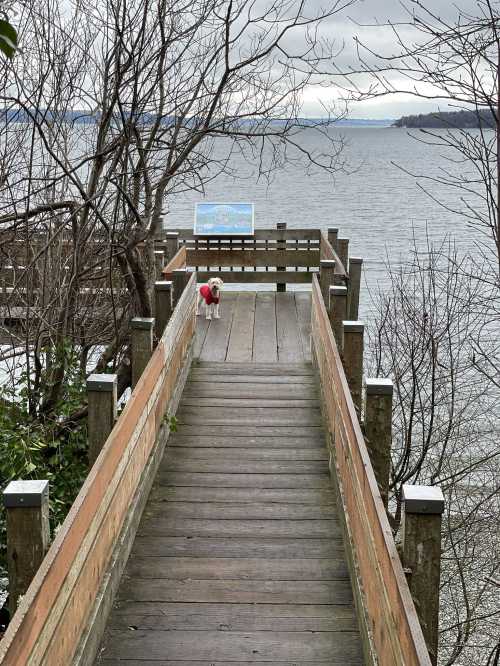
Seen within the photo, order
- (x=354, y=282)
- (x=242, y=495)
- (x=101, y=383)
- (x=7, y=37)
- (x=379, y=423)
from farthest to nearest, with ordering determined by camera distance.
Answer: (x=354, y=282), (x=242, y=495), (x=379, y=423), (x=101, y=383), (x=7, y=37)

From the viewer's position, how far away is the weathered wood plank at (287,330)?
450 inches

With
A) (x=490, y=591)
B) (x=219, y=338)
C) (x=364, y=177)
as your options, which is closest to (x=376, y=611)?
(x=219, y=338)

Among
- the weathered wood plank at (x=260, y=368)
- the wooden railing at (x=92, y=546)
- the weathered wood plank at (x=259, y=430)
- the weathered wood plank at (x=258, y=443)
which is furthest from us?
the weathered wood plank at (x=260, y=368)

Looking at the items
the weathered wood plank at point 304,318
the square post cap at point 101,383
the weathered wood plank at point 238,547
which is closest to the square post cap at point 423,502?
the square post cap at point 101,383

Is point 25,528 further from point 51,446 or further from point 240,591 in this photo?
point 51,446

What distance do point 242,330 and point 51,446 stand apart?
543 centimetres

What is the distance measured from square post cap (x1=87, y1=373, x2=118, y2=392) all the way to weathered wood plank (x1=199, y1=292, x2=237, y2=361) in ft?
18.5

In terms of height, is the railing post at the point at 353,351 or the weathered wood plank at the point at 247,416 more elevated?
the railing post at the point at 353,351

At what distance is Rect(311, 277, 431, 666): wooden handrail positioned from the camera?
354 centimetres

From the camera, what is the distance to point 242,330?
12.7 meters

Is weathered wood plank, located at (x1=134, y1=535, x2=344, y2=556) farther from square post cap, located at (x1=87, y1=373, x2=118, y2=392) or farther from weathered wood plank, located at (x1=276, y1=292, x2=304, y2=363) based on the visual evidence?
weathered wood plank, located at (x1=276, y1=292, x2=304, y2=363)

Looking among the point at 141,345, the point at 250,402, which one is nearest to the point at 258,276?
the point at 250,402

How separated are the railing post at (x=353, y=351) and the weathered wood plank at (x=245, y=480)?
0.75 meters

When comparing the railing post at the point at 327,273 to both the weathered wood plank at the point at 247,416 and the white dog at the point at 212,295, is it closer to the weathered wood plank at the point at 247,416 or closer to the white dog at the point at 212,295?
the weathered wood plank at the point at 247,416
